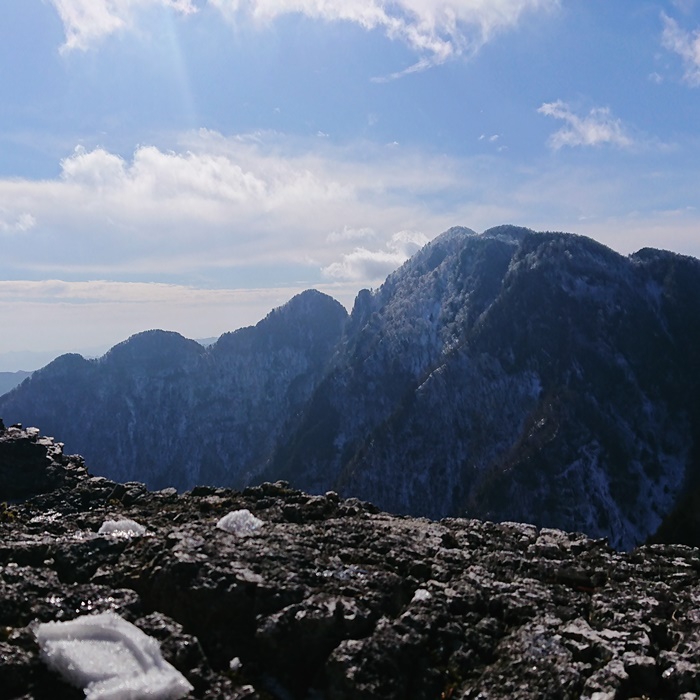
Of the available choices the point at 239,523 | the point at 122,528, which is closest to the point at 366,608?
the point at 239,523

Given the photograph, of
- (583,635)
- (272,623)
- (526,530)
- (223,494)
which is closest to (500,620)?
(583,635)

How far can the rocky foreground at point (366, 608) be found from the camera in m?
16.5

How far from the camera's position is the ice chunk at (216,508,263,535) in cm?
2622

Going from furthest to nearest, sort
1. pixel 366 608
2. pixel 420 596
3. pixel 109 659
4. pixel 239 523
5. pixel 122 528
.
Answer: pixel 239 523, pixel 122 528, pixel 420 596, pixel 366 608, pixel 109 659

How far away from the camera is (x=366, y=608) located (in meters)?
19.2

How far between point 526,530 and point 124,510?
2142 cm

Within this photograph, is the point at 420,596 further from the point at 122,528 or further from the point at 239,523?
the point at 122,528

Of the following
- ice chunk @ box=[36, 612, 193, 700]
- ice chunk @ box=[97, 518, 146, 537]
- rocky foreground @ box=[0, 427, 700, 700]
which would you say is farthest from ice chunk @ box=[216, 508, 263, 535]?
ice chunk @ box=[36, 612, 193, 700]

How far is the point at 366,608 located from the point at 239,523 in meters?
9.30

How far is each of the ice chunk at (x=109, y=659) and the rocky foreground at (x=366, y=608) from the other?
0.39 meters

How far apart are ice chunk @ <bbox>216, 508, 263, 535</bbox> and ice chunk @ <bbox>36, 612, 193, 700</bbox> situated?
8940 mm

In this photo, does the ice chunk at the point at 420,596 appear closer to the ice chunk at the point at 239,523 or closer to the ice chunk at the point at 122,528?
the ice chunk at the point at 239,523

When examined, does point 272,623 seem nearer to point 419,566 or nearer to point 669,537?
point 419,566

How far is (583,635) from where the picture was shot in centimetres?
1864
